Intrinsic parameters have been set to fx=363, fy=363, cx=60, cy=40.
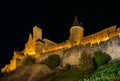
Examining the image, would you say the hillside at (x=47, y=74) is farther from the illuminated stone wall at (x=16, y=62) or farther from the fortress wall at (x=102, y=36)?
the illuminated stone wall at (x=16, y=62)

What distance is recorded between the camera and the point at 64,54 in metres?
68.4

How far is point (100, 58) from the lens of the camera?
5650 cm

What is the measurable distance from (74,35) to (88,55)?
1674cm

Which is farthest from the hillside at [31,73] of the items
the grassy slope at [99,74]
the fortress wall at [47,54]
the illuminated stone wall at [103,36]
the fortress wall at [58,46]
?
the fortress wall at [58,46]

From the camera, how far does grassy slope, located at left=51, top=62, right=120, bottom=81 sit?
140ft

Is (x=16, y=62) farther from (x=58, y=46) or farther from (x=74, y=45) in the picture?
(x=74, y=45)

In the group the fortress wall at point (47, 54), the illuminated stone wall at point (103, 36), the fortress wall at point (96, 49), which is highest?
the illuminated stone wall at point (103, 36)

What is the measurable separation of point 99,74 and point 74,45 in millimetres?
26504

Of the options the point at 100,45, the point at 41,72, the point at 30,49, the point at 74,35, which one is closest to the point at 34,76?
the point at 41,72

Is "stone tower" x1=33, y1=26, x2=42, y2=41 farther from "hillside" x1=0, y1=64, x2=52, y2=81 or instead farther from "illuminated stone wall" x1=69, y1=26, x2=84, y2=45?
"hillside" x1=0, y1=64, x2=52, y2=81

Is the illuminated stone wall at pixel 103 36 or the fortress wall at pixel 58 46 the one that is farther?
the fortress wall at pixel 58 46

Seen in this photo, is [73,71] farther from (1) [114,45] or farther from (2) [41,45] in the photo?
(2) [41,45]

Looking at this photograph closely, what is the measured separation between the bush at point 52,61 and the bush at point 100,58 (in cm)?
1095

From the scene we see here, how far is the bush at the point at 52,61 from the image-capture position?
67281mm
